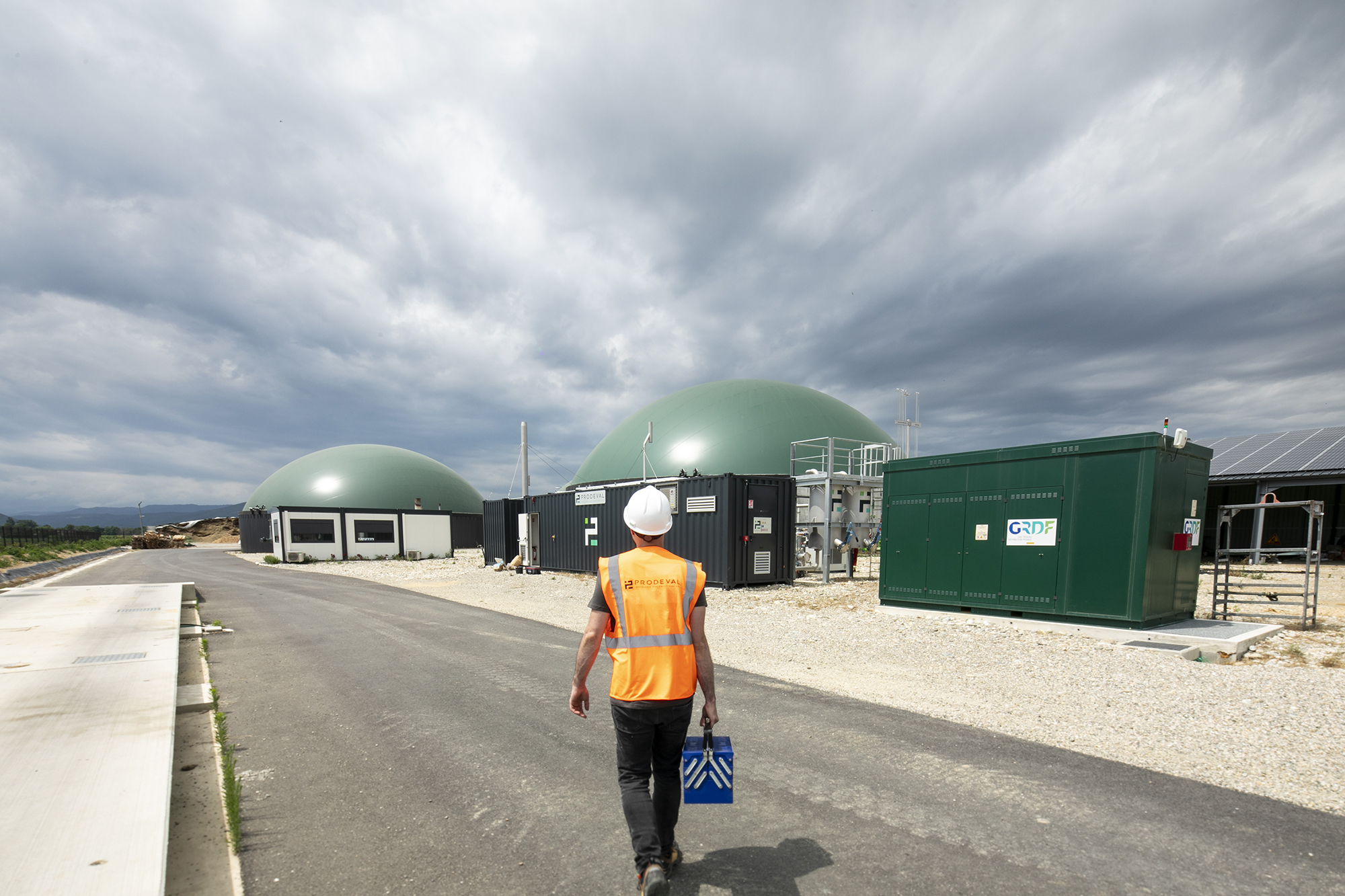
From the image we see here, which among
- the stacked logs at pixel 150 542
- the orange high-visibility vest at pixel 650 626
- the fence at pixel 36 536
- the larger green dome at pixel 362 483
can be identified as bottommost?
the stacked logs at pixel 150 542

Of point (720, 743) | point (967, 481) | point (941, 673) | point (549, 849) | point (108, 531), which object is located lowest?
point (108, 531)

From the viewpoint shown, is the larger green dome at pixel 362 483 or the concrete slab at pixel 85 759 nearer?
the concrete slab at pixel 85 759

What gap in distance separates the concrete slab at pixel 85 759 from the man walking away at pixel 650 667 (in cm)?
228

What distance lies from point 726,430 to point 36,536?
48.7 meters

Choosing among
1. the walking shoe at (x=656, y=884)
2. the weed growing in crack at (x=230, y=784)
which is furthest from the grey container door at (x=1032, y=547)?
the weed growing in crack at (x=230, y=784)

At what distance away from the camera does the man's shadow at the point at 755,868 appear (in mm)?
2965

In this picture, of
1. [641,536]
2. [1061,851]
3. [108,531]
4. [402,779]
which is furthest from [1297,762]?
[108,531]

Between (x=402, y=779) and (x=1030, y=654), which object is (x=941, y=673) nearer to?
(x=1030, y=654)

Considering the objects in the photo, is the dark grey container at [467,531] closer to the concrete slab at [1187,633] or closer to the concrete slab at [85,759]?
the concrete slab at [85,759]

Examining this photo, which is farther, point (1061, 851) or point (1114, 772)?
point (1114, 772)

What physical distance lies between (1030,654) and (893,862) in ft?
21.4

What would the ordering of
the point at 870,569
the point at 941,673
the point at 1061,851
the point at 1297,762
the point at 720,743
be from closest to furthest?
the point at 720,743 → the point at 1061,851 → the point at 1297,762 → the point at 941,673 → the point at 870,569

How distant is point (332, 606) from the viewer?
44.1 feet

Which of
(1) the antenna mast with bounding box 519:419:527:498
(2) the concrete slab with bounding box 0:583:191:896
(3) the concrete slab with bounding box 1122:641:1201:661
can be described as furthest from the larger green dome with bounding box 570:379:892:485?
(2) the concrete slab with bounding box 0:583:191:896
